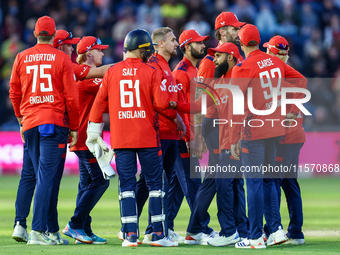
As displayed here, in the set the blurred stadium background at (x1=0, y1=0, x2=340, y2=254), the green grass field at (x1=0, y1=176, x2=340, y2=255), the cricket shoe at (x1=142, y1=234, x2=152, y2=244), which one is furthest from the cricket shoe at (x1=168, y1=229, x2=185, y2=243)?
the blurred stadium background at (x1=0, y1=0, x2=340, y2=254)

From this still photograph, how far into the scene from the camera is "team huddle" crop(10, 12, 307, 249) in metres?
6.61

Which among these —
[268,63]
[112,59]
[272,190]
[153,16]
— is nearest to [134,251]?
[272,190]

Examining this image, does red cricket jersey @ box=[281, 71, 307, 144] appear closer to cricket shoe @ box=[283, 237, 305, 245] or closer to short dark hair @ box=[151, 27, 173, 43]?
cricket shoe @ box=[283, 237, 305, 245]

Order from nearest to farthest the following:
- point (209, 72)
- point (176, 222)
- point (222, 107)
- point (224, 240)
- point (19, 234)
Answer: point (224, 240) < point (19, 234) < point (222, 107) < point (209, 72) < point (176, 222)

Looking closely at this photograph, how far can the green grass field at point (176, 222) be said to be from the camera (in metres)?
6.25

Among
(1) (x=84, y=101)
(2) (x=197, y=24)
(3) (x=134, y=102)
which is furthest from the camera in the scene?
(2) (x=197, y=24)

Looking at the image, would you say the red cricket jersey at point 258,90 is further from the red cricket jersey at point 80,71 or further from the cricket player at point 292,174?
the red cricket jersey at point 80,71

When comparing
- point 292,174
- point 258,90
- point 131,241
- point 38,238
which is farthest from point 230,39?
point 38,238

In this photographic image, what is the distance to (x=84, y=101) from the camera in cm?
763

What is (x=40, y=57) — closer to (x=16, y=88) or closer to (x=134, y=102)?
(x=16, y=88)

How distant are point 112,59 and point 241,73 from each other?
43.2 ft

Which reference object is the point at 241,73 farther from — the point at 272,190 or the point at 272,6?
the point at 272,6

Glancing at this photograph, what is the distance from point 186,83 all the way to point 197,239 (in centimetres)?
208

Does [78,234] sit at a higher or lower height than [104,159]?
lower
